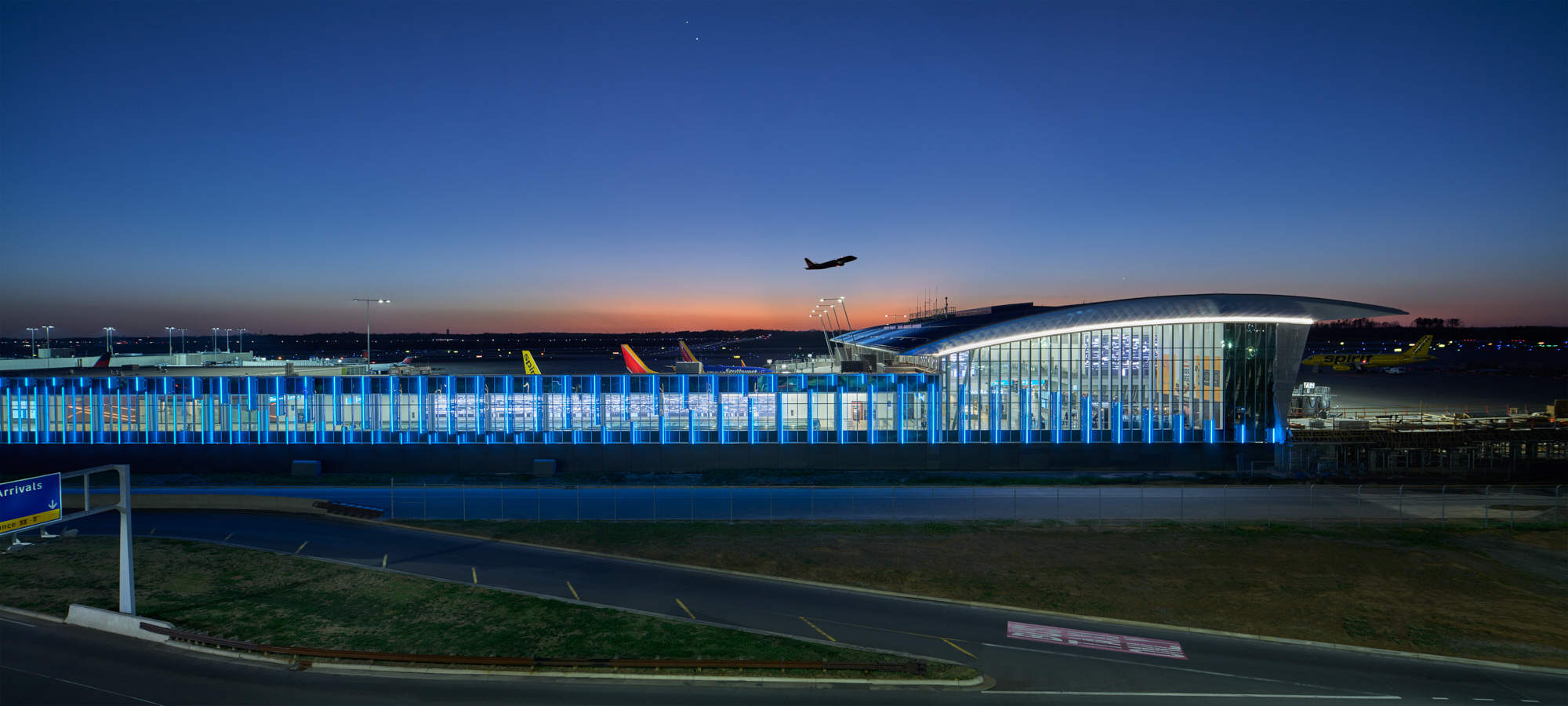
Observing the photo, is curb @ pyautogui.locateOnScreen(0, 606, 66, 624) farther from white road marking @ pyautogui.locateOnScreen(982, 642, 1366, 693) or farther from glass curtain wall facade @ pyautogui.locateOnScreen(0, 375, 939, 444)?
glass curtain wall facade @ pyautogui.locateOnScreen(0, 375, 939, 444)

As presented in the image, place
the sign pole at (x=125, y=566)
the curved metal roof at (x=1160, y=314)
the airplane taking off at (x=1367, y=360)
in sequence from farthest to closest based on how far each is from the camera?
the airplane taking off at (x=1367, y=360) → the curved metal roof at (x=1160, y=314) → the sign pole at (x=125, y=566)

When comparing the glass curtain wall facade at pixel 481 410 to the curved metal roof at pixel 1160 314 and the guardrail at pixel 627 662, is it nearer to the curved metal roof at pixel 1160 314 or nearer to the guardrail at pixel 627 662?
the curved metal roof at pixel 1160 314

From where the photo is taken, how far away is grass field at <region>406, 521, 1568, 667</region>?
21.1 metres

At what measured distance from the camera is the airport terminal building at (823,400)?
48188 millimetres

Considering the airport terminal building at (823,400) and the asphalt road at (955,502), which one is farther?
the airport terminal building at (823,400)

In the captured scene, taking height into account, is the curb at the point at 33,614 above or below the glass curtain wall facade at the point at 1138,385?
below

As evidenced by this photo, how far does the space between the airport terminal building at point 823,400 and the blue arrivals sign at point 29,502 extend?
29.8 metres

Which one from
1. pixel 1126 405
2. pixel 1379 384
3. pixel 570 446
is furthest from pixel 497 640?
pixel 1379 384

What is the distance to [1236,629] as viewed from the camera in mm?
20672

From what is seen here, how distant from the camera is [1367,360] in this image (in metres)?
122

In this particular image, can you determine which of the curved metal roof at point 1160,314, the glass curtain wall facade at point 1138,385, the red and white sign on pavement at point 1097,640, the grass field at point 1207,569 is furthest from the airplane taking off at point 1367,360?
the red and white sign on pavement at point 1097,640

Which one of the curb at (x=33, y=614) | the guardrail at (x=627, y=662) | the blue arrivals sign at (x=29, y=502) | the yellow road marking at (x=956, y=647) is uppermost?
the blue arrivals sign at (x=29, y=502)

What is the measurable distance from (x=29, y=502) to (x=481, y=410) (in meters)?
30.7

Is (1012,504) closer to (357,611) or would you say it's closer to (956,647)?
(956,647)
